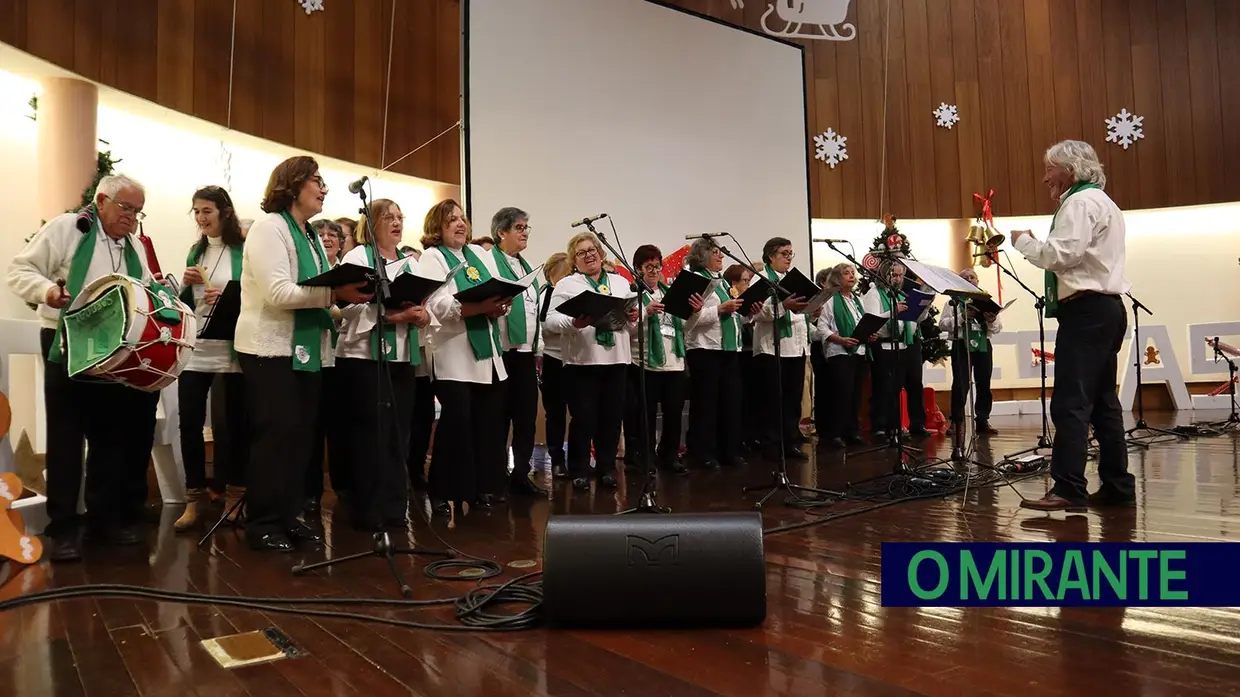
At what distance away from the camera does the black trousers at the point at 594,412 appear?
442 cm

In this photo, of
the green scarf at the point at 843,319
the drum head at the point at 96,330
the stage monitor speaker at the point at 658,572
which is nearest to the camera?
the stage monitor speaker at the point at 658,572

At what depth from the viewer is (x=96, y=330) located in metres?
2.80

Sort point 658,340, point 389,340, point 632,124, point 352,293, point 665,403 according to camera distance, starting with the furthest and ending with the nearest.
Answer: point 632,124, point 665,403, point 658,340, point 389,340, point 352,293

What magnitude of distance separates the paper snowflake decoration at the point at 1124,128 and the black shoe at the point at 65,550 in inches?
414

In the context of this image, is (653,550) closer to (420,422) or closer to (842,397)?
(420,422)

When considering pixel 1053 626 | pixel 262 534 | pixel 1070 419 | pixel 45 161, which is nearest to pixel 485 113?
pixel 45 161

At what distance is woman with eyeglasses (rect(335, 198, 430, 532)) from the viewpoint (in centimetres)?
324

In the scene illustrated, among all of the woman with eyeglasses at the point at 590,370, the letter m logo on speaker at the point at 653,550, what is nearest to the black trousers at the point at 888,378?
the woman with eyeglasses at the point at 590,370

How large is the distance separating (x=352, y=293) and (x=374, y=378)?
619 millimetres

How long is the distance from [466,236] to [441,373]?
0.66 metres

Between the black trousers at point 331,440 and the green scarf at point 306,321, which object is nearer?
the green scarf at point 306,321

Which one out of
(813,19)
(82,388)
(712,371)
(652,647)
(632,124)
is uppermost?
(813,19)

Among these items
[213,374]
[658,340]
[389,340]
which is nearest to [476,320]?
[389,340]

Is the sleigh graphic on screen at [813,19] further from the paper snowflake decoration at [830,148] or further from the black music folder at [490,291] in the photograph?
the black music folder at [490,291]
